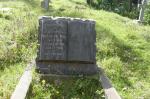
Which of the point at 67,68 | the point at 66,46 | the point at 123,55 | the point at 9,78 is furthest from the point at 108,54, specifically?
the point at 9,78

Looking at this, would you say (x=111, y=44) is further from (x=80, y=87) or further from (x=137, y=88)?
(x=80, y=87)

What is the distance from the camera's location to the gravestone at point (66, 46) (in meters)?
6.81

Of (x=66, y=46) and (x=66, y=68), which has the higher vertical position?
(x=66, y=46)

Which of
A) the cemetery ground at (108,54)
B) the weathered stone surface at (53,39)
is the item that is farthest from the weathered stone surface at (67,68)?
the cemetery ground at (108,54)

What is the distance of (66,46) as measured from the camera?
691cm

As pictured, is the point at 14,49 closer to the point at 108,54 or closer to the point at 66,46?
the point at 66,46

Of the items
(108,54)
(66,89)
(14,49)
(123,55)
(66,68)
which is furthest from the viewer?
(123,55)

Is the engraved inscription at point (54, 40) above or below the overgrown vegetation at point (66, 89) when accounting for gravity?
above

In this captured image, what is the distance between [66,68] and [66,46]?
44 cm

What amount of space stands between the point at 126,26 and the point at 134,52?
10.2ft

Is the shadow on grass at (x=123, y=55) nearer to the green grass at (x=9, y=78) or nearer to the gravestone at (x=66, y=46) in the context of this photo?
the gravestone at (x=66, y=46)

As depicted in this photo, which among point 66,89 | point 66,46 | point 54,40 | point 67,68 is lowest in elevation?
point 66,89

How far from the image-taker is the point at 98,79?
21.8ft

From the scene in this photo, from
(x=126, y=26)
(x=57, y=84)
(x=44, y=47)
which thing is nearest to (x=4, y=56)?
(x=44, y=47)
